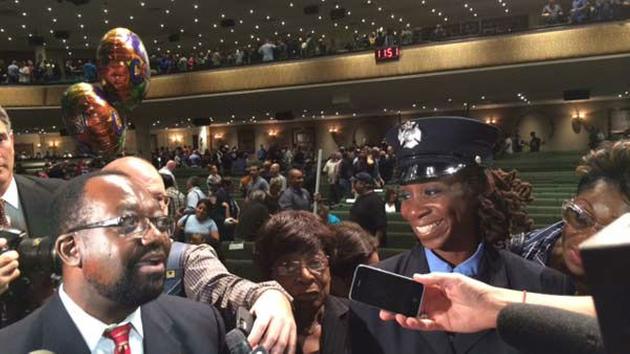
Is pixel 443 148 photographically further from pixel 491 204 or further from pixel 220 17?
pixel 220 17

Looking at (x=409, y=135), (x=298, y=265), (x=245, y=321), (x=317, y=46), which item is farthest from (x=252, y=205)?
(x=317, y=46)

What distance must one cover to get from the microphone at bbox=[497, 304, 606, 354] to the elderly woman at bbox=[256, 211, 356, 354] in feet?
5.19

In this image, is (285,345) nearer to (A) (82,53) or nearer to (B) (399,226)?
(B) (399,226)

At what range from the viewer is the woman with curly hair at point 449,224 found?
1.52 meters

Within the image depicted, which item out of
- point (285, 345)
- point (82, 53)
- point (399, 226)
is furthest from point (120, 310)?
point (82, 53)

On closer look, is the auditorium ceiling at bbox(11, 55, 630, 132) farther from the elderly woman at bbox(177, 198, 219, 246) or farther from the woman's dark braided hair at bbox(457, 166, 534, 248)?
the woman's dark braided hair at bbox(457, 166, 534, 248)

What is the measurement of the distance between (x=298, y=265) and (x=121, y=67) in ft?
6.88

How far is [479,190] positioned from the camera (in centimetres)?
162

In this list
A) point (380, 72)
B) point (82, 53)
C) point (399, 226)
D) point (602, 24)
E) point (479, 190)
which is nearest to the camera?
point (479, 190)

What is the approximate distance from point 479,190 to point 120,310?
1035 millimetres

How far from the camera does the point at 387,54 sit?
16219 millimetres

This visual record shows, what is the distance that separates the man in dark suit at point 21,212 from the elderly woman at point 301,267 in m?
0.86

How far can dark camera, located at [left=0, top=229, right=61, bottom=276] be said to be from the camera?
140 centimetres

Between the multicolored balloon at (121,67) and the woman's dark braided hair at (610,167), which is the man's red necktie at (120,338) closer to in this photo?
the woman's dark braided hair at (610,167)
